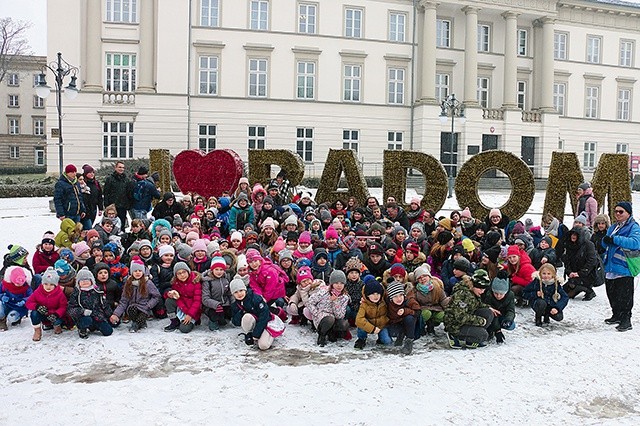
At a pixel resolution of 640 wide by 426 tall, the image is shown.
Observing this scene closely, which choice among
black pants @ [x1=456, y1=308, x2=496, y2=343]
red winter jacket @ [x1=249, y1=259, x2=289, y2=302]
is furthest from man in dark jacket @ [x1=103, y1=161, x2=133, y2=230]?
black pants @ [x1=456, y1=308, x2=496, y2=343]

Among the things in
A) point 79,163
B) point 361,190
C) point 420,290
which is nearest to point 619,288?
point 420,290

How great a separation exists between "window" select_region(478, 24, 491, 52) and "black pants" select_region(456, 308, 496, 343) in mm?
32707

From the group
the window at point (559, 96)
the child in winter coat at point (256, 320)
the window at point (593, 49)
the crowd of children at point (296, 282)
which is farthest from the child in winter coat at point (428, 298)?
the window at point (593, 49)

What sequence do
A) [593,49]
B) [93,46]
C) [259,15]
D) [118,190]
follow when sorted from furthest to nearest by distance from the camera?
[593,49] < [259,15] < [93,46] < [118,190]

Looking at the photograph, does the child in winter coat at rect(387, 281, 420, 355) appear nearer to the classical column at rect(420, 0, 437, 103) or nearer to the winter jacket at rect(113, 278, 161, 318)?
the winter jacket at rect(113, 278, 161, 318)

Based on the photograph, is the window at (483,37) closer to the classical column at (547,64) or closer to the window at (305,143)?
the classical column at (547,64)

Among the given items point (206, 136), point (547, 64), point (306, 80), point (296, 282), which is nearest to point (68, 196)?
point (296, 282)

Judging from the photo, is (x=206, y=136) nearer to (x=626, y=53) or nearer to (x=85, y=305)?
(x=85, y=305)

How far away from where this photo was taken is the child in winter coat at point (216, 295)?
7.18 m

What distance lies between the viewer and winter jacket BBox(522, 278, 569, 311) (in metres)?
7.55

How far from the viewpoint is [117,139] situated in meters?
30.5

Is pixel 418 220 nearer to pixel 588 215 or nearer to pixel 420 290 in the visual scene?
pixel 588 215

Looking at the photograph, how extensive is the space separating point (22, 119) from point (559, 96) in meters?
59.3

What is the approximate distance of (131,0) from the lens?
3039 centimetres
